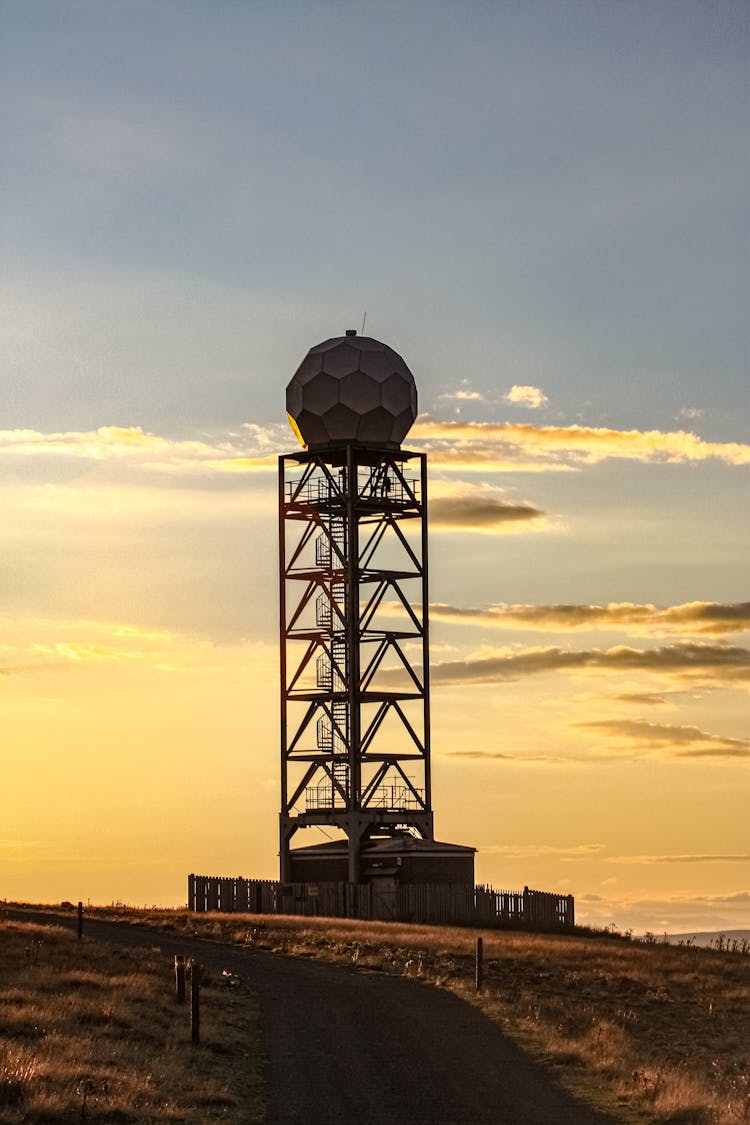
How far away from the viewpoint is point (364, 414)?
254ft

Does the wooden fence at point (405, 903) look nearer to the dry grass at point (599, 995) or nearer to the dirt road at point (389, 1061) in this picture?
the dry grass at point (599, 995)

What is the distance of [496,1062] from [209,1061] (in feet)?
17.4

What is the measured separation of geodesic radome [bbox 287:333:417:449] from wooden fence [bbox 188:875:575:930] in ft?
66.0

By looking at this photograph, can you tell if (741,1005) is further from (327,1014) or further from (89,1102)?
(89,1102)

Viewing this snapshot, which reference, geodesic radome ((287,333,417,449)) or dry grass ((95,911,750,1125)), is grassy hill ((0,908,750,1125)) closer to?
dry grass ((95,911,750,1125))

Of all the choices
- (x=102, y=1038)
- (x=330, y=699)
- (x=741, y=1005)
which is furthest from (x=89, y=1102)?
(x=330, y=699)

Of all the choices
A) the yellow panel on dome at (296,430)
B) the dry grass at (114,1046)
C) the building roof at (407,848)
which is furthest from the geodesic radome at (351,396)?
→ the dry grass at (114,1046)

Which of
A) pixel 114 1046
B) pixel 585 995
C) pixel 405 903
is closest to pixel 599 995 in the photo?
→ pixel 585 995

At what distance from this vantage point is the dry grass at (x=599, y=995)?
1150 inches

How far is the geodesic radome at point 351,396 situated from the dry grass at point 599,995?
22731 millimetres

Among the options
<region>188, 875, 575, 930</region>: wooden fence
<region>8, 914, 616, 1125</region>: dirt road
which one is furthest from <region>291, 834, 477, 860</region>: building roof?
<region>8, 914, 616, 1125</region>: dirt road

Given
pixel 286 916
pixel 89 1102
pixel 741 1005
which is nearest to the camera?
pixel 89 1102

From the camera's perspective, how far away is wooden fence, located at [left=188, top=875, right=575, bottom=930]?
70.5m

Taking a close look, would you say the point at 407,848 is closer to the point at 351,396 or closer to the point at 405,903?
the point at 405,903
